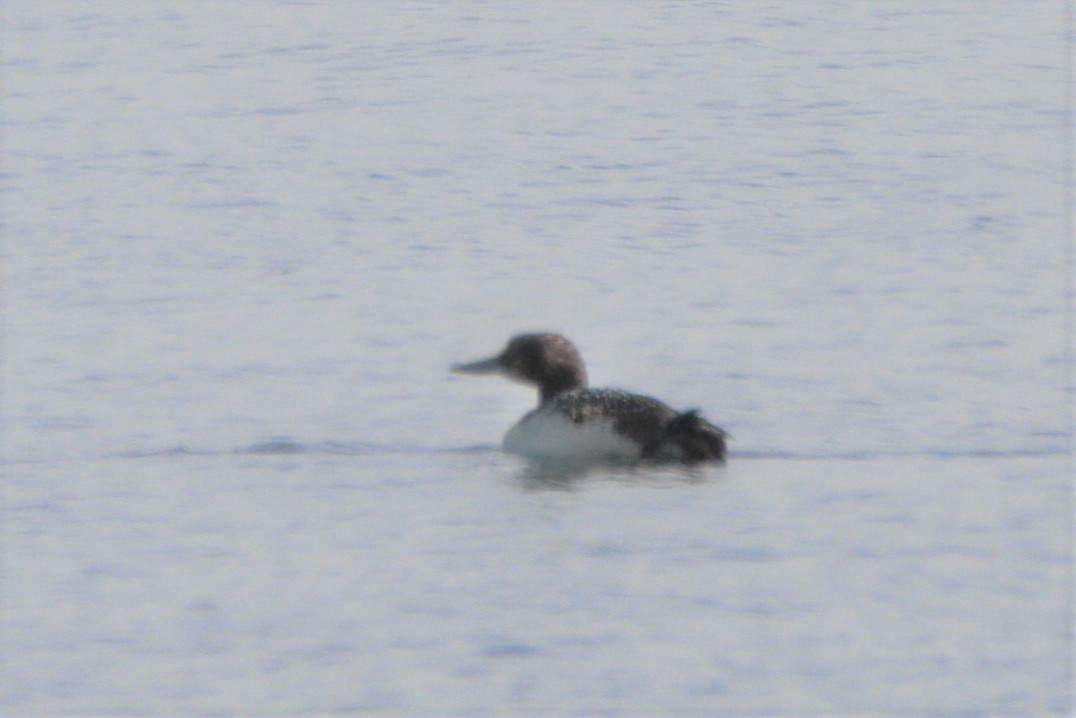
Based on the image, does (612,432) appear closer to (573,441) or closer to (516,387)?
(573,441)

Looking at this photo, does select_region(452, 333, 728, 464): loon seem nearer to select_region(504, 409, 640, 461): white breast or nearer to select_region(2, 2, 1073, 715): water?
select_region(504, 409, 640, 461): white breast

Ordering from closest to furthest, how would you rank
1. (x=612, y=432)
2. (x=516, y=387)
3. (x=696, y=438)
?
1. (x=696, y=438)
2. (x=612, y=432)
3. (x=516, y=387)

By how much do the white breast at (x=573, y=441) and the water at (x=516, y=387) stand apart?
6.6 inches

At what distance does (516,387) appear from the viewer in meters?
9.92

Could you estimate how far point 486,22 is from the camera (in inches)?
781

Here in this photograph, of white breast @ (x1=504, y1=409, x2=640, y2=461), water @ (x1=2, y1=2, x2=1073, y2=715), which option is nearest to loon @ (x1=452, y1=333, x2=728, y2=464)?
white breast @ (x1=504, y1=409, x2=640, y2=461)

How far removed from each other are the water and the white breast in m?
0.17

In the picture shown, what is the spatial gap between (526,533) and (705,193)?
680 centimetres

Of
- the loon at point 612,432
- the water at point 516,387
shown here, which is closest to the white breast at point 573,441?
the loon at point 612,432

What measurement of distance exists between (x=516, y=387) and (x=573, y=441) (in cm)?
166

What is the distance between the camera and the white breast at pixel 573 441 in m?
8.22

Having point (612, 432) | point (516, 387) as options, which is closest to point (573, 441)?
point (612, 432)

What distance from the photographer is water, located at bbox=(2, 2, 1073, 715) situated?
5824 mm

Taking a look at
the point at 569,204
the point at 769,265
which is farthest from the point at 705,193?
the point at 769,265
